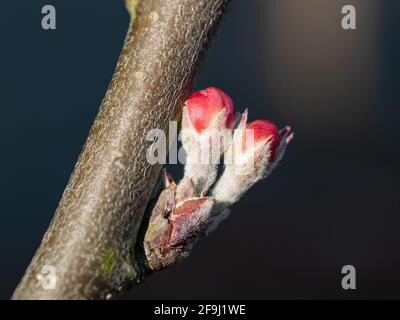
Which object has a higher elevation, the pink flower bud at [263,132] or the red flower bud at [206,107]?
the red flower bud at [206,107]

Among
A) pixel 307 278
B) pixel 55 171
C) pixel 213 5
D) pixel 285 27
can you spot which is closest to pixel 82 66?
pixel 55 171

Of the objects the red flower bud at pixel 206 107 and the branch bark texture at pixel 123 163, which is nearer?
the branch bark texture at pixel 123 163

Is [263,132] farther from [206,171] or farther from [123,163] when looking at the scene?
[123,163]

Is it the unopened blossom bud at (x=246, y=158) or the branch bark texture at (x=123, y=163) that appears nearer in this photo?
the branch bark texture at (x=123, y=163)

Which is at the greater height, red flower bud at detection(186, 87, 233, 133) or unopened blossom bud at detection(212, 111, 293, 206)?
red flower bud at detection(186, 87, 233, 133)

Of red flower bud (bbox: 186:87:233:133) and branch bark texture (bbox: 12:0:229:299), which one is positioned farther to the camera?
red flower bud (bbox: 186:87:233:133)
